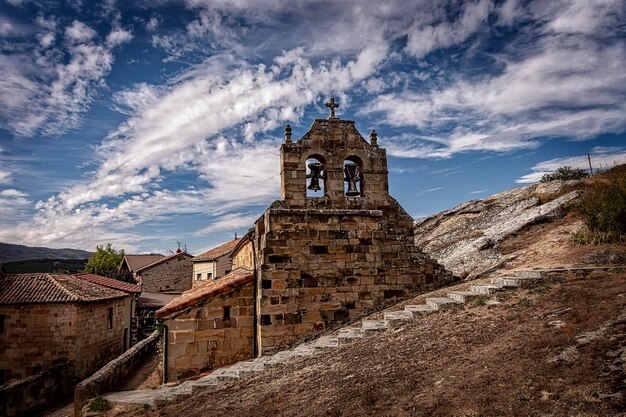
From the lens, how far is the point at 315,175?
12.6 metres

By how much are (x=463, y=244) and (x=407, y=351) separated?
10.9 m

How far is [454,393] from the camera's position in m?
4.95

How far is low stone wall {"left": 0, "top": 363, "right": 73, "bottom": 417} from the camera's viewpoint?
50.8 feet

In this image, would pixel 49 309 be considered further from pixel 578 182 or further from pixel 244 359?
pixel 578 182

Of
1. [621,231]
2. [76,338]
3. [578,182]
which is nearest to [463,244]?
[621,231]

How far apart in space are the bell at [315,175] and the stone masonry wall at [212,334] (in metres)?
3.58

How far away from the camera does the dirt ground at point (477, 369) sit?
175 inches

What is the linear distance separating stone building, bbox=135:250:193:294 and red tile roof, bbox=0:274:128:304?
18.8 meters

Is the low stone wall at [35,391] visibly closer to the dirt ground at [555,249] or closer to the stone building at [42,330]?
the stone building at [42,330]

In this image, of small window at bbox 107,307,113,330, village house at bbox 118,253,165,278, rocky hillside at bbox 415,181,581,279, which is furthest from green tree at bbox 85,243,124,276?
rocky hillside at bbox 415,181,581,279

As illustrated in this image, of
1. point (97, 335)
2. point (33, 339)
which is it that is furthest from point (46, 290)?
point (97, 335)

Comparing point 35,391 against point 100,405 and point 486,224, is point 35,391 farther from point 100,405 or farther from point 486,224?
point 486,224

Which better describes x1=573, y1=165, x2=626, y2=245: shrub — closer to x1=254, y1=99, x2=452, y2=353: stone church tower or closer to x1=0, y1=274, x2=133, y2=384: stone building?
x1=254, y1=99, x2=452, y2=353: stone church tower

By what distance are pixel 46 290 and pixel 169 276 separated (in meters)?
23.0
